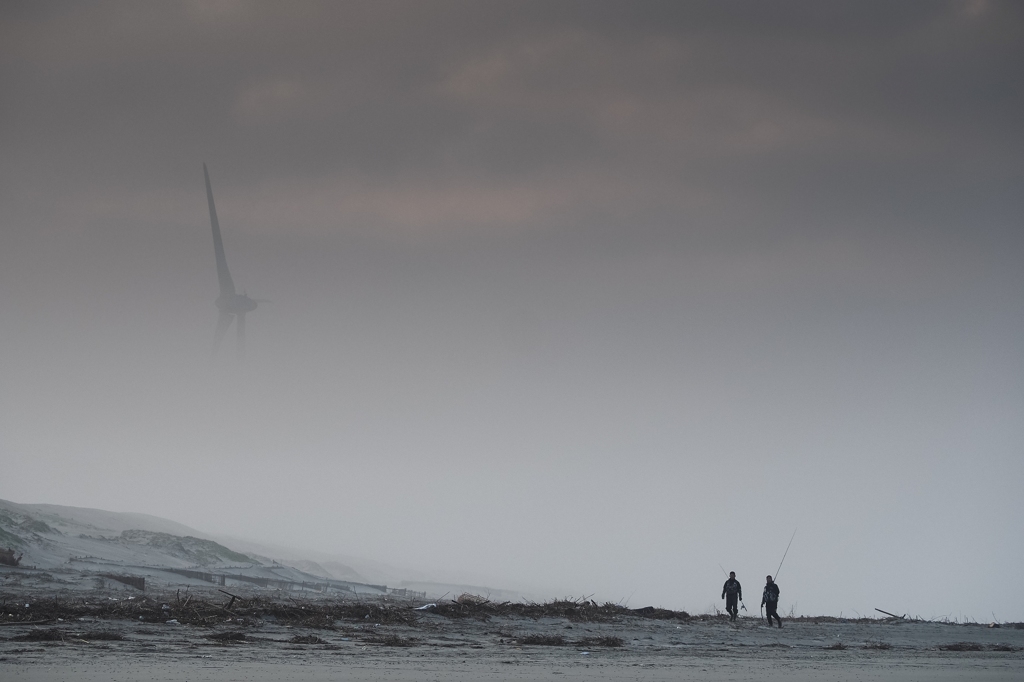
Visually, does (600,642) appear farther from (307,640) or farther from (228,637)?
(228,637)

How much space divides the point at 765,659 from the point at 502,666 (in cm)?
701

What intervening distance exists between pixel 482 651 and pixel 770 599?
1541 cm

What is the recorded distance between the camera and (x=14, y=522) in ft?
191

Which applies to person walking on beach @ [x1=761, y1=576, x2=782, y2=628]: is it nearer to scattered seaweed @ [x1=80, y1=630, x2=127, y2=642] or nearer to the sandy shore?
the sandy shore

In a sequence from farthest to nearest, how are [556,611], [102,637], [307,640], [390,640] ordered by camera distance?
[556,611] < [390,640] < [307,640] < [102,637]

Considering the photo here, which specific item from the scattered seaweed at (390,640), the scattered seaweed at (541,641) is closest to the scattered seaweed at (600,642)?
the scattered seaweed at (541,641)

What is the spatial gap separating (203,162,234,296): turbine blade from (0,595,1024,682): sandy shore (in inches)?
2665

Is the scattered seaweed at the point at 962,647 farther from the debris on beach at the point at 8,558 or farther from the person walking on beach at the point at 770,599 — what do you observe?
the debris on beach at the point at 8,558

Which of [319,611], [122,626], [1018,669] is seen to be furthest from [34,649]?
[1018,669]

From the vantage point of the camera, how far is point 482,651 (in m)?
20.0

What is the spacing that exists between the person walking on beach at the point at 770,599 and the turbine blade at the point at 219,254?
7239 centimetres

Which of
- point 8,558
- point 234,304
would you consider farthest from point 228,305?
point 8,558

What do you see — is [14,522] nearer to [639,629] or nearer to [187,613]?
[187,613]

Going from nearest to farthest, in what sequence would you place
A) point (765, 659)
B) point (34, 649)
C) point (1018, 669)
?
1. point (34, 649)
2. point (1018, 669)
3. point (765, 659)
